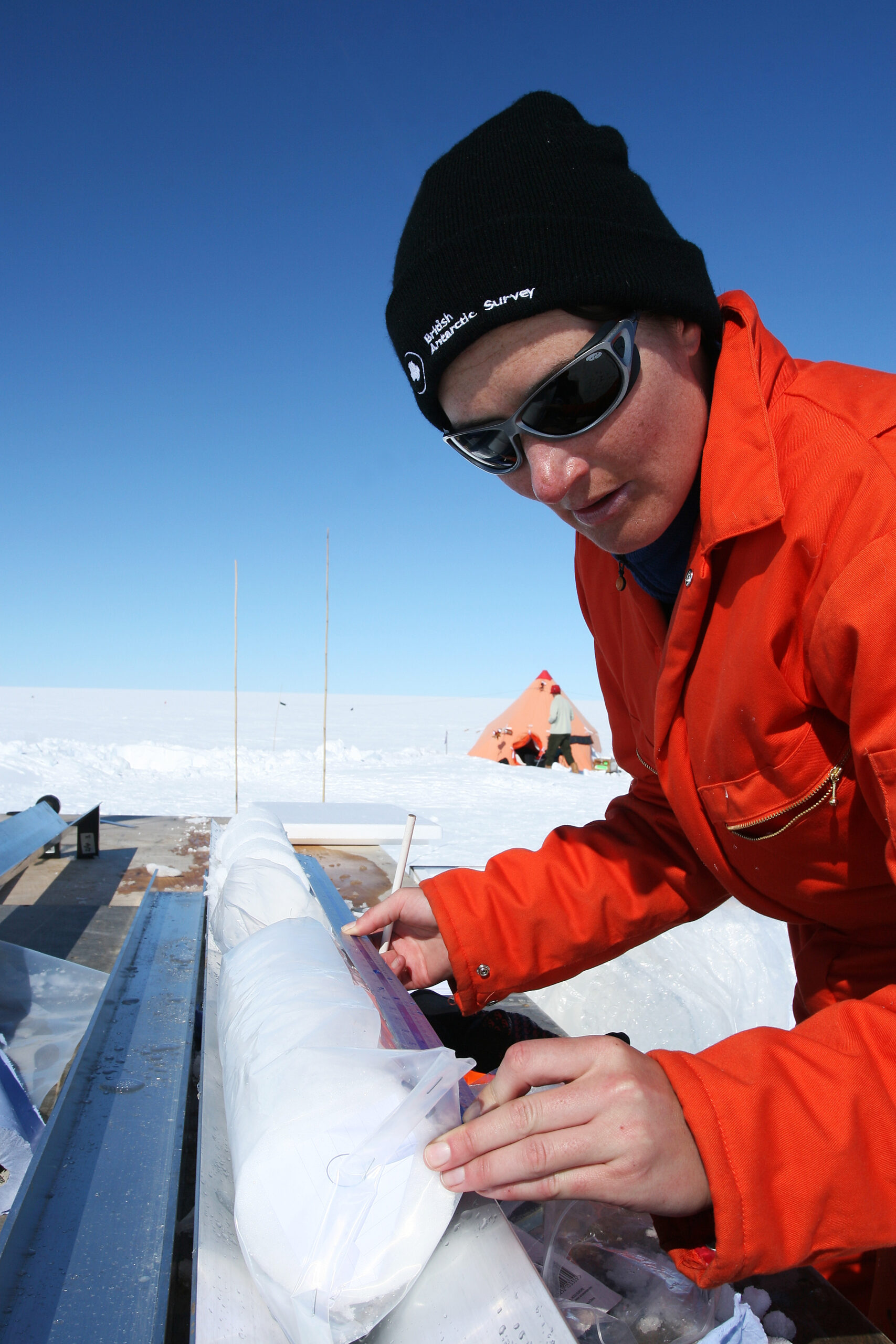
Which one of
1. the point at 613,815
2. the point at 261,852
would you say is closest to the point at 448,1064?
the point at 613,815

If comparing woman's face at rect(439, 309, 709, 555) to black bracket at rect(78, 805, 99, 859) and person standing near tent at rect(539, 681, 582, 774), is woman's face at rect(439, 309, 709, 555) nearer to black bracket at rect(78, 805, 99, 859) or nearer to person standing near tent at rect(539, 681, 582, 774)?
black bracket at rect(78, 805, 99, 859)

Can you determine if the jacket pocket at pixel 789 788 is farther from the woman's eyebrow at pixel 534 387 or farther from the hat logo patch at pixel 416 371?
the hat logo patch at pixel 416 371

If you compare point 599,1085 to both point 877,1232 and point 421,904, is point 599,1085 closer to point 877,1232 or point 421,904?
point 877,1232

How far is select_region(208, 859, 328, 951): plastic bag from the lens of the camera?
1.51 meters

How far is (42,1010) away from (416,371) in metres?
1.76

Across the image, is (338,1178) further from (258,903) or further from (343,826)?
(343,826)

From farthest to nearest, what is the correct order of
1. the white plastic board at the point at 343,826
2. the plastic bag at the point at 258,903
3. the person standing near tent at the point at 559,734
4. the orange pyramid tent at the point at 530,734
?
the orange pyramid tent at the point at 530,734, the person standing near tent at the point at 559,734, the white plastic board at the point at 343,826, the plastic bag at the point at 258,903

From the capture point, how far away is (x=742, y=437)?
0.96 m

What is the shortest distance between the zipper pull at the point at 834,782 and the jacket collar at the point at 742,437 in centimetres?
32

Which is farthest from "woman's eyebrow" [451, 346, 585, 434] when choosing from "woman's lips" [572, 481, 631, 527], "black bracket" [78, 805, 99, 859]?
"black bracket" [78, 805, 99, 859]

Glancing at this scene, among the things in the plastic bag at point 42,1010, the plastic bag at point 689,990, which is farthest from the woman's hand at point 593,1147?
the plastic bag at point 689,990

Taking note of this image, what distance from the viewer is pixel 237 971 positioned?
1138 millimetres

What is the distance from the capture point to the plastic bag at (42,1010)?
1.65 metres

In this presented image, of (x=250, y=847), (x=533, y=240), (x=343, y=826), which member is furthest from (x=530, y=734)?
(x=533, y=240)
